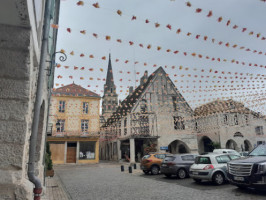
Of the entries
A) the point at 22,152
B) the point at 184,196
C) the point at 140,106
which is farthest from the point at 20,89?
the point at 140,106

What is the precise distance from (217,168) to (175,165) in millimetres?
2988

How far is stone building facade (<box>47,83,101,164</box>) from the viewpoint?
87.4ft

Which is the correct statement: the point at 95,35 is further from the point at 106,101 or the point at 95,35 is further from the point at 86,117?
the point at 106,101

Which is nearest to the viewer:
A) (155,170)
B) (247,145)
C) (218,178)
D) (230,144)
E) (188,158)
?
(218,178)

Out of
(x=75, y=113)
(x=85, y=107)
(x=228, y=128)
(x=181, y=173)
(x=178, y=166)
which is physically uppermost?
(x=85, y=107)

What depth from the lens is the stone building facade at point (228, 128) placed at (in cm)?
2862

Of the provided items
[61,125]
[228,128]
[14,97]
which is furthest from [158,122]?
[14,97]

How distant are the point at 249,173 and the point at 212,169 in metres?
2.36

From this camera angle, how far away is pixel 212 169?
9.20 metres

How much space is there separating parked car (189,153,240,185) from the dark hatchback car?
79.8 inches

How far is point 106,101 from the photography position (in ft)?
204

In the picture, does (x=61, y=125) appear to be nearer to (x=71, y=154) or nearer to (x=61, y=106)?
(x=61, y=106)

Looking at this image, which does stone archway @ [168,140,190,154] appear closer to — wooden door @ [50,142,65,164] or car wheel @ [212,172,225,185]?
wooden door @ [50,142,65,164]

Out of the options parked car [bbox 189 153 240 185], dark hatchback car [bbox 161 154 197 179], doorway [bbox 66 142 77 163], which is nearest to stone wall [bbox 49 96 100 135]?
doorway [bbox 66 142 77 163]
